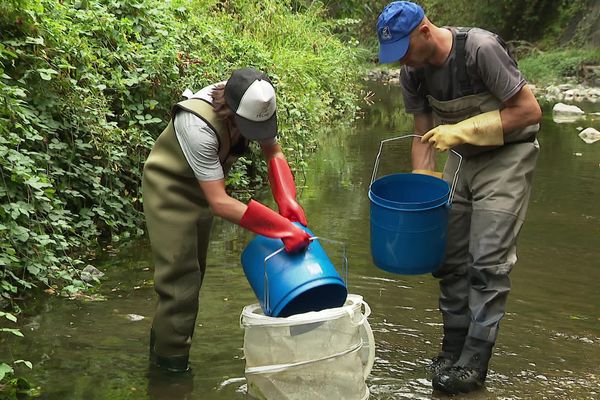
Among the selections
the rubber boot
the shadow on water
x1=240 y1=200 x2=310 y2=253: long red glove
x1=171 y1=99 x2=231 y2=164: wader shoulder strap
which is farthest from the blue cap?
the shadow on water

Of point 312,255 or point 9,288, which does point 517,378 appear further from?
point 9,288

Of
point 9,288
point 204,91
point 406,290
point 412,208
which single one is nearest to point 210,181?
point 204,91

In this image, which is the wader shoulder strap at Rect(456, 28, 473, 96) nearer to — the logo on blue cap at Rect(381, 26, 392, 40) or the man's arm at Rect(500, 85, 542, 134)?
the man's arm at Rect(500, 85, 542, 134)

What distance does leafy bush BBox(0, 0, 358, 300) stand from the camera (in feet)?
13.9

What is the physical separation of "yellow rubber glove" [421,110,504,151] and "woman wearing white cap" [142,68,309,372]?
0.66m

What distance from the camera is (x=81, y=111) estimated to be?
508 centimetres

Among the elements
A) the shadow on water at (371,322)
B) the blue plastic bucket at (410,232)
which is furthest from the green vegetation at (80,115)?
the blue plastic bucket at (410,232)

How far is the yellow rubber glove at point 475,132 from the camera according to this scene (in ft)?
11.2

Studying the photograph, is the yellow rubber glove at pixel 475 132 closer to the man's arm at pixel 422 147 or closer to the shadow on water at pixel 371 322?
the man's arm at pixel 422 147

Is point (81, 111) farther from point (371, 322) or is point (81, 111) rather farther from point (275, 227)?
point (275, 227)

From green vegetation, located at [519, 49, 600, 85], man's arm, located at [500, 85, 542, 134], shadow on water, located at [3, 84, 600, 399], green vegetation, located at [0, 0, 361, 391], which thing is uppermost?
man's arm, located at [500, 85, 542, 134]

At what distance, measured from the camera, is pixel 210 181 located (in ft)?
10.8

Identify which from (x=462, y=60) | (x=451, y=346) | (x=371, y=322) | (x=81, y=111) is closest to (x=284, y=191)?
(x=462, y=60)

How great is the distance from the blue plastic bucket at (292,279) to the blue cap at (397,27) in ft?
2.63
